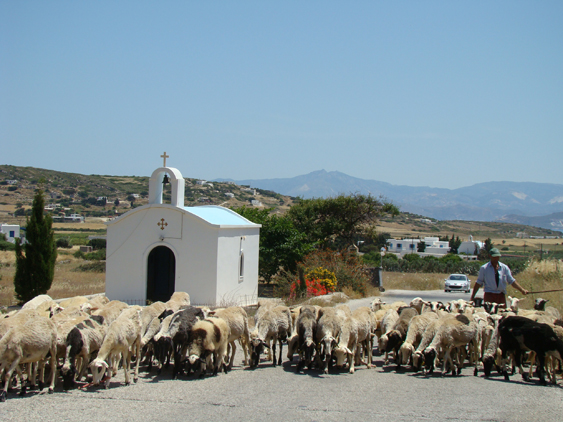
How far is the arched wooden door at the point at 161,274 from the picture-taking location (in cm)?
1972

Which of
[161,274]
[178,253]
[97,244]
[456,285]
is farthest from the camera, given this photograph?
[97,244]

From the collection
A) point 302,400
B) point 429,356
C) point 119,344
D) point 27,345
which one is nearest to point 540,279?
point 429,356

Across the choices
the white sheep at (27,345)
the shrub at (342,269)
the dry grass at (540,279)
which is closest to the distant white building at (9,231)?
the shrub at (342,269)

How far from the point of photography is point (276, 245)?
94.5ft

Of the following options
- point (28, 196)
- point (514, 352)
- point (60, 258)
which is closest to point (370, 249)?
point (60, 258)

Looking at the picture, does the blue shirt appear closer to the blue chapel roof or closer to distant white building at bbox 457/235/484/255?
the blue chapel roof

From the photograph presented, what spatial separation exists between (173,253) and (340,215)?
931 inches

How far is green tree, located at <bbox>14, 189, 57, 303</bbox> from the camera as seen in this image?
19.4 metres

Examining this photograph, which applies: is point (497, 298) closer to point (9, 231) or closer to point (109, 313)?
point (109, 313)

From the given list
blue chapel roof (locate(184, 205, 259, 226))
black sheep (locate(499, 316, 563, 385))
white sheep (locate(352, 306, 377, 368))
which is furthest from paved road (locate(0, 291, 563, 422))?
blue chapel roof (locate(184, 205, 259, 226))

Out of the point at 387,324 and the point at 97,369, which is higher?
the point at 387,324

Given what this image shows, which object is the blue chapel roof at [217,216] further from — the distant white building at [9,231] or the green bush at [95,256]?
the distant white building at [9,231]

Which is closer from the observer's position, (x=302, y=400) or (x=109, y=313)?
(x=302, y=400)

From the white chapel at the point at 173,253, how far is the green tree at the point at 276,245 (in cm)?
819
